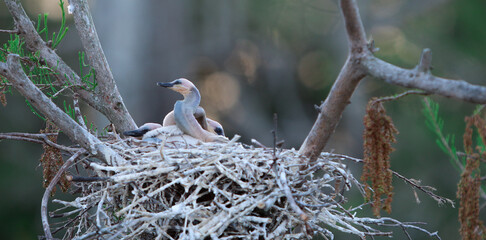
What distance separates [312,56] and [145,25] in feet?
8.63

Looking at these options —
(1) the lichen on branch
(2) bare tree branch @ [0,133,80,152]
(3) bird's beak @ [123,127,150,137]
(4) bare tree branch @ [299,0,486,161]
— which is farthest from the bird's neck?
(1) the lichen on branch

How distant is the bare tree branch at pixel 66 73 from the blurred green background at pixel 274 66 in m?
4.03

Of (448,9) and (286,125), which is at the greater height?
(448,9)

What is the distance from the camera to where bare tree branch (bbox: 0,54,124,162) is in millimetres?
1917

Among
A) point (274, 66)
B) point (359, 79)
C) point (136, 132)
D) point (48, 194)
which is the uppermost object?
point (274, 66)

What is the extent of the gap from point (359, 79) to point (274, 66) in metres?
6.46

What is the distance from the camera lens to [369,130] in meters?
1.71

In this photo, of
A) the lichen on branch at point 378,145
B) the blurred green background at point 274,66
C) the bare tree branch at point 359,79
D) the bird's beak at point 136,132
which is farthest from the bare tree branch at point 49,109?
the blurred green background at point 274,66

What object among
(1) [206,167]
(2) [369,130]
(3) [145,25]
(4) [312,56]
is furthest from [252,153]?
(4) [312,56]

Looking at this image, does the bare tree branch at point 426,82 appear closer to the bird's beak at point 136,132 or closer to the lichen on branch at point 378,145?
the lichen on branch at point 378,145

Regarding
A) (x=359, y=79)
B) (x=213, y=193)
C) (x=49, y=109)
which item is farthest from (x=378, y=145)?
(x=49, y=109)

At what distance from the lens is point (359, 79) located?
1739 mm

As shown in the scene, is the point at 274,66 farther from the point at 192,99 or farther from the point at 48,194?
the point at 48,194

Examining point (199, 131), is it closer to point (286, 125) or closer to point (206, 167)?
point (206, 167)
